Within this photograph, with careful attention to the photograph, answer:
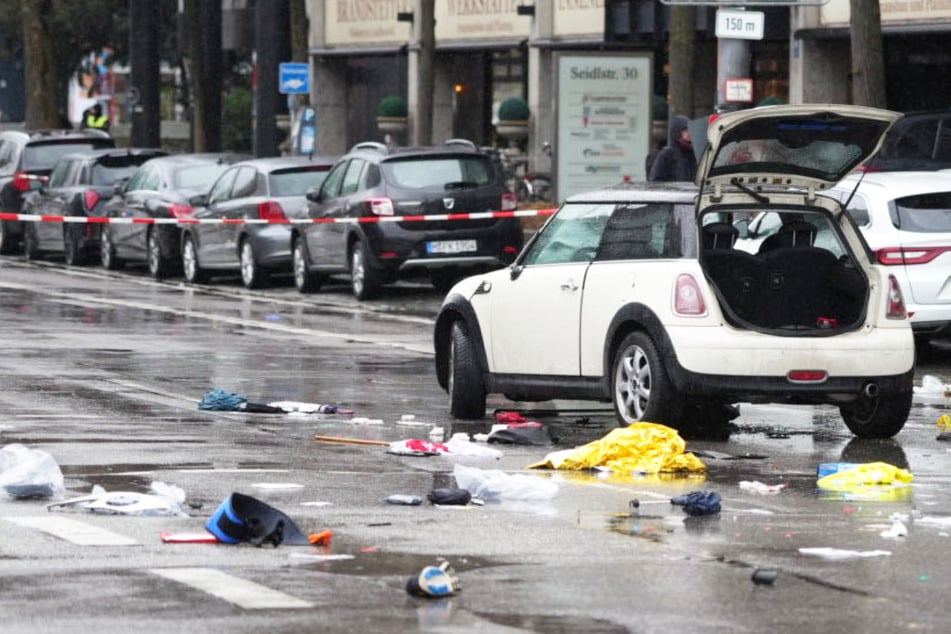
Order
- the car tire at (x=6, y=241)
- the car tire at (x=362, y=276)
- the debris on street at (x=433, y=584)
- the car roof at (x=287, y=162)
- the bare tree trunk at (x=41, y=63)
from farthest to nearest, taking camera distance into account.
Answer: the bare tree trunk at (x=41, y=63) < the car tire at (x=6, y=241) < the car roof at (x=287, y=162) < the car tire at (x=362, y=276) < the debris on street at (x=433, y=584)

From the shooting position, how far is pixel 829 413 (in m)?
15.3

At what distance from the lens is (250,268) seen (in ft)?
94.9

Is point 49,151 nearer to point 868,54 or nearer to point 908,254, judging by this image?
point 868,54

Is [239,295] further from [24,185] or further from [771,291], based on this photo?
[771,291]

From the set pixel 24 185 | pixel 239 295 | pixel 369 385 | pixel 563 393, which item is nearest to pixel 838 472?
pixel 563 393

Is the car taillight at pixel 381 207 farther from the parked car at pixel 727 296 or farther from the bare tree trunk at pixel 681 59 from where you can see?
the parked car at pixel 727 296

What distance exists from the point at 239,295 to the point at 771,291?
15134 millimetres

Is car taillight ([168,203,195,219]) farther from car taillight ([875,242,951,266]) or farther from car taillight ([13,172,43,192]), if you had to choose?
car taillight ([875,242,951,266])

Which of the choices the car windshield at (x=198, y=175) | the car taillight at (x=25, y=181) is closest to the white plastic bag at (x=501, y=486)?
the car windshield at (x=198, y=175)

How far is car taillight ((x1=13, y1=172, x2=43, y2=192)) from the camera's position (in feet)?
119

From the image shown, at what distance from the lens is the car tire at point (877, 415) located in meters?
13.2

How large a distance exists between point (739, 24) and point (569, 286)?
10487 millimetres

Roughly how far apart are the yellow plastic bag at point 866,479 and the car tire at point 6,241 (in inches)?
1086

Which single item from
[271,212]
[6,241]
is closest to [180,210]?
[271,212]
